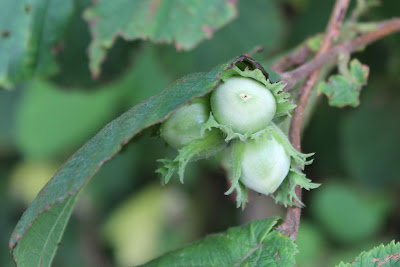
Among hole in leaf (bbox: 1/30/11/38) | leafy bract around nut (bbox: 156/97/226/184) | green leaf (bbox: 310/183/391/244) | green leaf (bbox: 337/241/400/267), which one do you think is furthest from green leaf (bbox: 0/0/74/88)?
green leaf (bbox: 310/183/391/244)

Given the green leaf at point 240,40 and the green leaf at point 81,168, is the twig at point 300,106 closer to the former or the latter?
the green leaf at point 81,168

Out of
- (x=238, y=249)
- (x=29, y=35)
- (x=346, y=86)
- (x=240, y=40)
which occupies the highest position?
(x=29, y=35)

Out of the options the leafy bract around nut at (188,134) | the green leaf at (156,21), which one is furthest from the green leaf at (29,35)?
the leafy bract around nut at (188,134)

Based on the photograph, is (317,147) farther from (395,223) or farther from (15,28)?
(15,28)

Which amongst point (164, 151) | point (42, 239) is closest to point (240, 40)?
point (164, 151)

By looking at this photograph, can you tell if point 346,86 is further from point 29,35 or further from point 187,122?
point 29,35

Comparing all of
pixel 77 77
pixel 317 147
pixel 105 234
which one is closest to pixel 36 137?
pixel 105 234

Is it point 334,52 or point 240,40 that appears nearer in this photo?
point 334,52

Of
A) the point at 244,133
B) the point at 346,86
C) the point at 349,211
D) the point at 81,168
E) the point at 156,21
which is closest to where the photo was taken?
the point at 81,168
